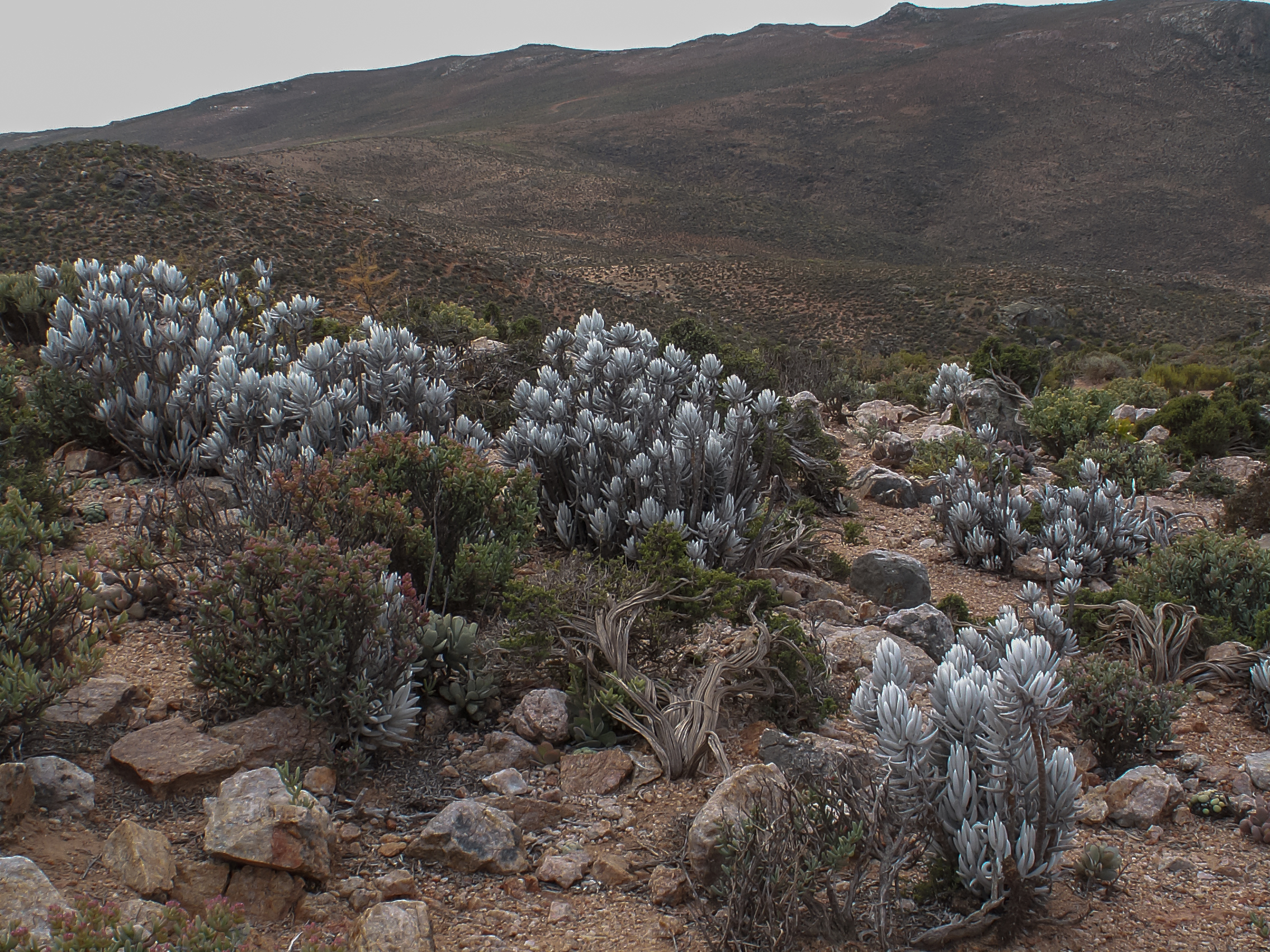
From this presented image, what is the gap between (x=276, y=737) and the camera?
2447 mm

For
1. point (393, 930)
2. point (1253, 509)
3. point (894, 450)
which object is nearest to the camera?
point (393, 930)

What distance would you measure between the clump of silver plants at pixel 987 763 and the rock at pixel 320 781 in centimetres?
149

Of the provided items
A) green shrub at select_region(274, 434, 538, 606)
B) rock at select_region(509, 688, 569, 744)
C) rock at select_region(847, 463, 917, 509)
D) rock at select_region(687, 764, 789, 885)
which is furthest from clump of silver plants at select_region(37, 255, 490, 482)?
rock at select_region(847, 463, 917, 509)

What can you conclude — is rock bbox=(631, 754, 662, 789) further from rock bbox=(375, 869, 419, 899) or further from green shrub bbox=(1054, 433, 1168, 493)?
green shrub bbox=(1054, 433, 1168, 493)

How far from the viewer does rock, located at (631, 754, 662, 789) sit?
259 cm

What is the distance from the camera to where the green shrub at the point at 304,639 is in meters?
2.50

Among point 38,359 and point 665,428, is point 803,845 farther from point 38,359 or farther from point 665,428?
point 38,359

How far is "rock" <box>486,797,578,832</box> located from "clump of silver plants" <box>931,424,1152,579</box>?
3692 millimetres

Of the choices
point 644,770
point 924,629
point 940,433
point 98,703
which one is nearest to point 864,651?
point 924,629

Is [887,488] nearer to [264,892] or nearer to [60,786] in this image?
[264,892]

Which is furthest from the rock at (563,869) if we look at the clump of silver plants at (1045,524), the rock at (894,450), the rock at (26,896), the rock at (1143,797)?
the rock at (894,450)

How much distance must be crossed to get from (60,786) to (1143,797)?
3.12 meters

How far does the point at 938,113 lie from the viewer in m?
69.5

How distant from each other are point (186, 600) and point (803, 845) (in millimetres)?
2562
